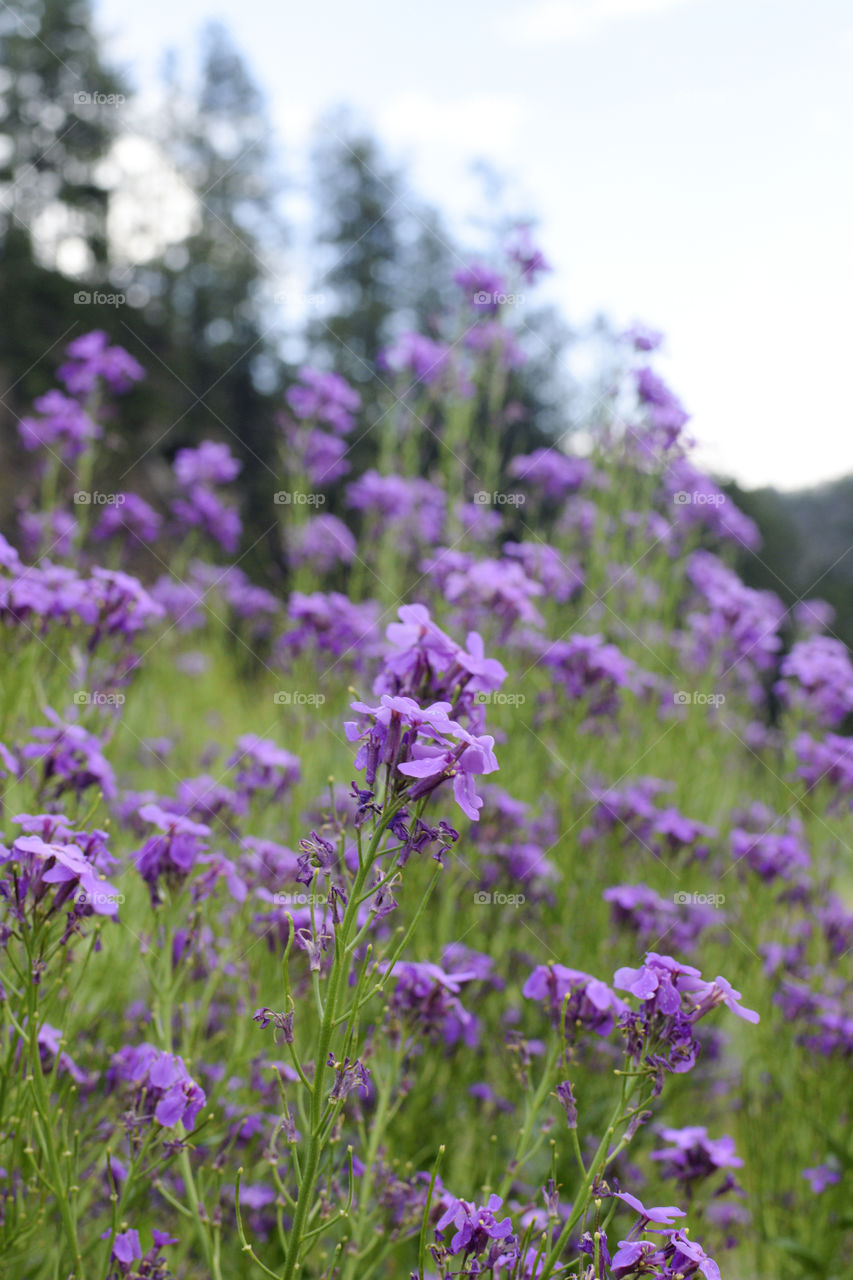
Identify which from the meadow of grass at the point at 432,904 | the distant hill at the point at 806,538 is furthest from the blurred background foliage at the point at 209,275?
the meadow of grass at the point at 432,904

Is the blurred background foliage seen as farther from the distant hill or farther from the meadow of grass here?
the meadow of grass

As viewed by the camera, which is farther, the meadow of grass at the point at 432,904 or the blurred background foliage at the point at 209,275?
the blurred background foliage at the point at 209,275

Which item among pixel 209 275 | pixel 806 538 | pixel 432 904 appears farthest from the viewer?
pixel 209 275

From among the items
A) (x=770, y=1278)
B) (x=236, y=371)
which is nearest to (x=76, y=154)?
(x=236, y=371)

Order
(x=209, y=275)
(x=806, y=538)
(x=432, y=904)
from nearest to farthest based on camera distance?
(x=432, y=904), (x=806, y=538), (x=209, y=275)

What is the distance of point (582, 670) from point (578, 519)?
1721 mm

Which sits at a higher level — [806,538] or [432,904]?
[806,538]

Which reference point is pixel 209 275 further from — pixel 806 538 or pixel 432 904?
pixel 432 904

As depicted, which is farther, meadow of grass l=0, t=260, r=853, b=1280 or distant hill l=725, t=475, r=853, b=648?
distant hill l=725, t=475, r=853, b=648

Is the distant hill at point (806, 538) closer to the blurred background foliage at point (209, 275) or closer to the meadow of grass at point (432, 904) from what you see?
the blurred background foliage at point (209, 275)

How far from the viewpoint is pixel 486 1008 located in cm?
295

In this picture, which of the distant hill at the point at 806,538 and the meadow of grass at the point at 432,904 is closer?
the meadow of grass at the point at 432,904

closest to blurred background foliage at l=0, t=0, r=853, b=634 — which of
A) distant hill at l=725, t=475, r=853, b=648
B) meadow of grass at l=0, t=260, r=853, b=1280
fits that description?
distant hill at l=725, t=475, r=853, b=648

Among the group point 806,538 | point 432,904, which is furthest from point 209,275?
point 432,904
